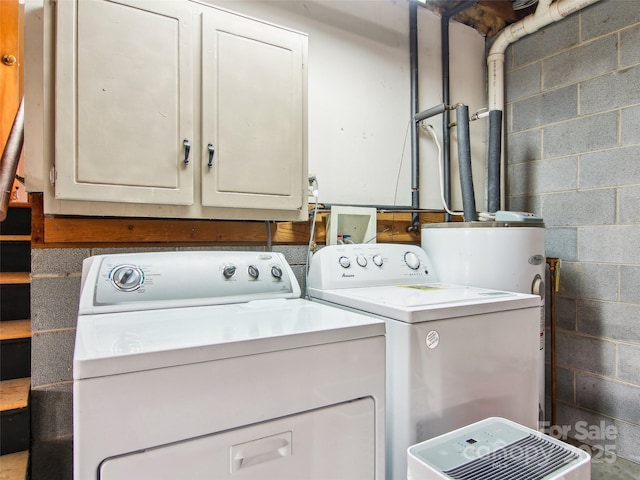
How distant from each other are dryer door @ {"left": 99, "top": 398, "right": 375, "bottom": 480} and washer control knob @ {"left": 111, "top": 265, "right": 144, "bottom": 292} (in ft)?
1.90

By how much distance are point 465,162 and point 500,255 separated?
646 mm

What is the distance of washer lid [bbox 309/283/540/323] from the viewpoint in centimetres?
114

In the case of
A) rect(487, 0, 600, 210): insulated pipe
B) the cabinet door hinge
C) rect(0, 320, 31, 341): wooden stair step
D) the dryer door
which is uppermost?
rect(487, 0, 600, 210): insulated pipe

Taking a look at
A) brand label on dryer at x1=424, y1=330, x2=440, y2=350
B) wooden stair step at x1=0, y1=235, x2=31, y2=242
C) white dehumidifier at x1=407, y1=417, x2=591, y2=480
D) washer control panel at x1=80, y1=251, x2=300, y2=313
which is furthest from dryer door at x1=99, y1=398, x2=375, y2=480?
wooden stair step at x1=0, y1=235, x2=31, y2=242

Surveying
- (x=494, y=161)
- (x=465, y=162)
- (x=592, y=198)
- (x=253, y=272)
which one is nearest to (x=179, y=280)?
(x=253, y=272)

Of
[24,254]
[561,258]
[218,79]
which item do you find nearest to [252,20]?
[218,79]

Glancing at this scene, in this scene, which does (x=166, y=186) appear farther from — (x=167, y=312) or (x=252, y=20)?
(x=252, y=20)

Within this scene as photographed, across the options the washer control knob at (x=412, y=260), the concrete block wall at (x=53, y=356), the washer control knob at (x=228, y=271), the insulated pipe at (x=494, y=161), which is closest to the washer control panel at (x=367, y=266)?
the washer control knob at (x=412, y=260)

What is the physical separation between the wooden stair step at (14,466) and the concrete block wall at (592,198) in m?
2.45

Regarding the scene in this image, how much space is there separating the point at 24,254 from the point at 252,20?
158 cm

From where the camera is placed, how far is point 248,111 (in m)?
1.38

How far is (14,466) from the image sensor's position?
3.96 ft

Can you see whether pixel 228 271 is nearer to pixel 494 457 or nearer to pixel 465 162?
pixel 494 457

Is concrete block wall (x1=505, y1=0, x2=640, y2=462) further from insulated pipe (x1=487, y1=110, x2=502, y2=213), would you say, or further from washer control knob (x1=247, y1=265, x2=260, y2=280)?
washer control knob (x1=247, y1=265, x2=260, y2=280)
